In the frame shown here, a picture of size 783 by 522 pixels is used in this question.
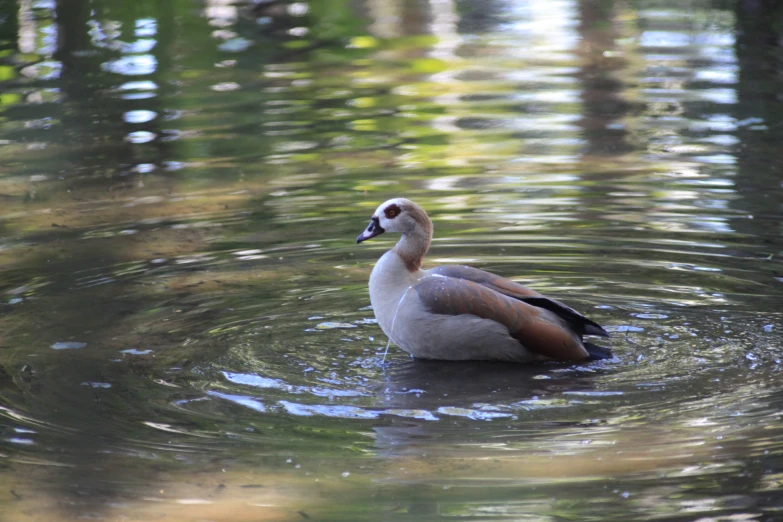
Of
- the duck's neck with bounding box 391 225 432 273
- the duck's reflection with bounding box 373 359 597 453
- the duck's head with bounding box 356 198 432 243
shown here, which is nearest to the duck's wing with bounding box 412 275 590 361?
the duck's reflection with bounding box 373 359 597 453

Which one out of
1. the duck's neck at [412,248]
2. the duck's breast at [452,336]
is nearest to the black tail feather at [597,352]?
the duck's breast at [452,336]

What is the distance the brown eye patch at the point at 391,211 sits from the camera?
754 cm

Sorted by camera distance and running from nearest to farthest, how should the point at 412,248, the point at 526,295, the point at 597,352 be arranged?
the point at 597,352, the point at 526,295, the point at 412,248

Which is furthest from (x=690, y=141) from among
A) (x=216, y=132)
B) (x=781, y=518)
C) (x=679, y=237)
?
(x=781, y=518)

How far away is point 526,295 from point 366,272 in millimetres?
2000

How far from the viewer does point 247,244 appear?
9805 mm

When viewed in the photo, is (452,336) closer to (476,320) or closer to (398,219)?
(476,320)

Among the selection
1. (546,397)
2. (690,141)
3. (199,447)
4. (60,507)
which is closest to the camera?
(60,507)

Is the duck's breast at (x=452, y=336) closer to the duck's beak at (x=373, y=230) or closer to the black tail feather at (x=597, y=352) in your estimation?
the black tail feather at (x=597, y=352)

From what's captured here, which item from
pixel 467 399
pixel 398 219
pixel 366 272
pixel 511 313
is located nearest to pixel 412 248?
pixel 398 219

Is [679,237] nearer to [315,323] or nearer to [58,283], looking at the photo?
[315,323]

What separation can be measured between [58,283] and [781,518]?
223 inches

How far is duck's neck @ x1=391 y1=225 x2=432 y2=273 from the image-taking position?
7520mm

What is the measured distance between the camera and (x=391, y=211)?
7.55 m
